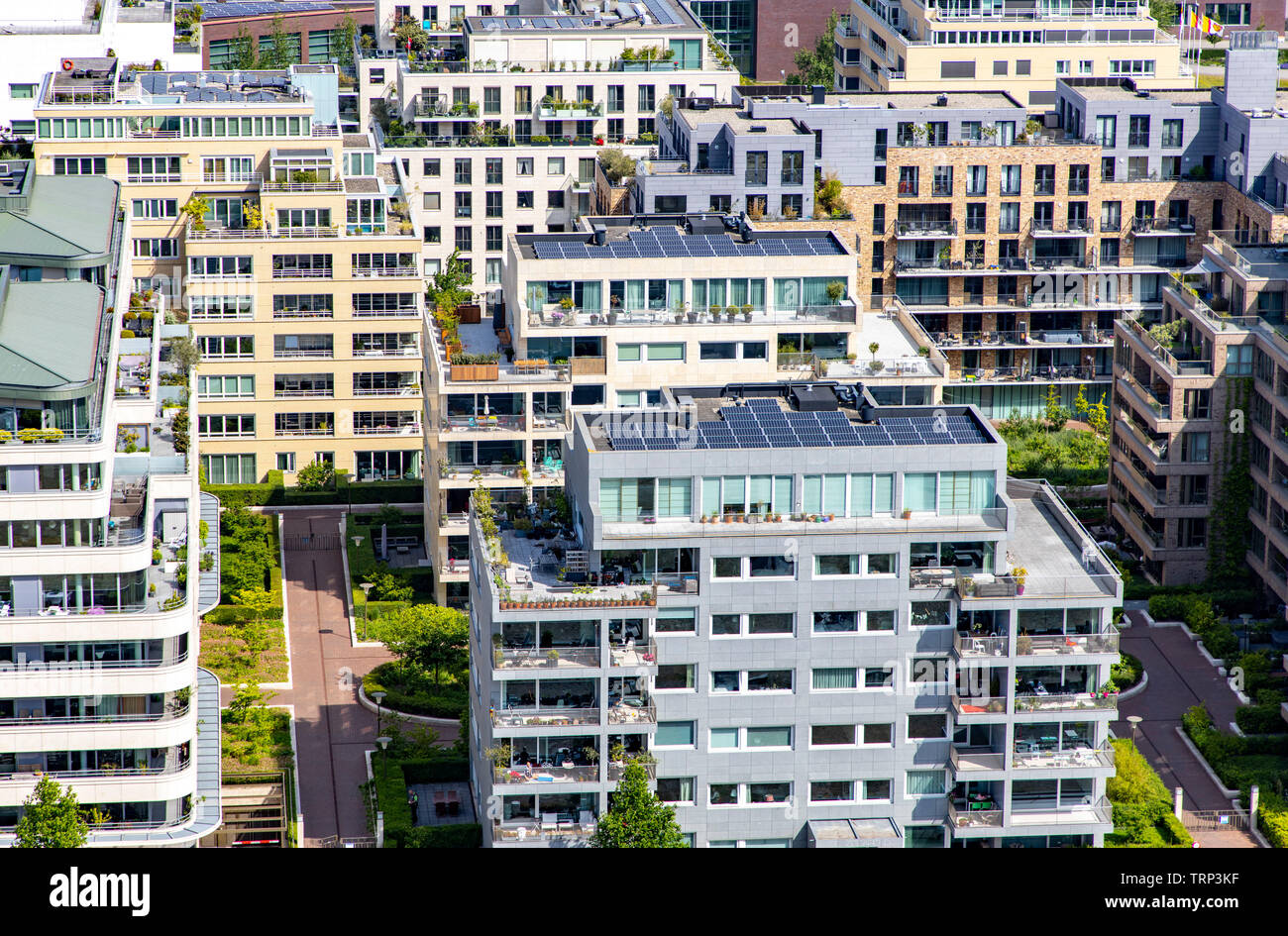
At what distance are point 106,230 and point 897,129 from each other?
7696 cm

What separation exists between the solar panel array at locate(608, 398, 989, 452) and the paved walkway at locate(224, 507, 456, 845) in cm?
2944

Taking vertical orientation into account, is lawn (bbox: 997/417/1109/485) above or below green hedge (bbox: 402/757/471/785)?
above

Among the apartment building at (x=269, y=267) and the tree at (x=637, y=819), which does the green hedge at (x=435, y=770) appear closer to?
the tree at (x=637, y=819)

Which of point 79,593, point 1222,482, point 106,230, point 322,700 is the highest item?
point 106,230

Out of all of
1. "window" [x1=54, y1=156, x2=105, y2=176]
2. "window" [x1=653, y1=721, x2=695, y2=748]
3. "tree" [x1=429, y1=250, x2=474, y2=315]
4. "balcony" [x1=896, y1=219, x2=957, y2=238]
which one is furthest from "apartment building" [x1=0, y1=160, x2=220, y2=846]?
"balcony" [x1=896, y1=219, x2=957, y2=238]

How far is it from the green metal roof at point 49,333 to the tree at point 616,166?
6307 centimetres

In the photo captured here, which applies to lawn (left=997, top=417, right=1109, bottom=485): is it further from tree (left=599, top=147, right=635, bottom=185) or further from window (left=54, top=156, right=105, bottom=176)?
window (left=54, top=156, right=105, bottom=176)

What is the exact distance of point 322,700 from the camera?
125m

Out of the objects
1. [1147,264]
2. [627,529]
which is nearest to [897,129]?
[1147,264]

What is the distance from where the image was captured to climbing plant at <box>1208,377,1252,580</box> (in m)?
138

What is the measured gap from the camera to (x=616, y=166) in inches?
6319

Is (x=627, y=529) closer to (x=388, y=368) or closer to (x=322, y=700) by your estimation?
(x=322, y=700)

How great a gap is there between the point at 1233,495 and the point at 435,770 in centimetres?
6117

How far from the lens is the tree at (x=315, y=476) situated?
154875 millimetres
